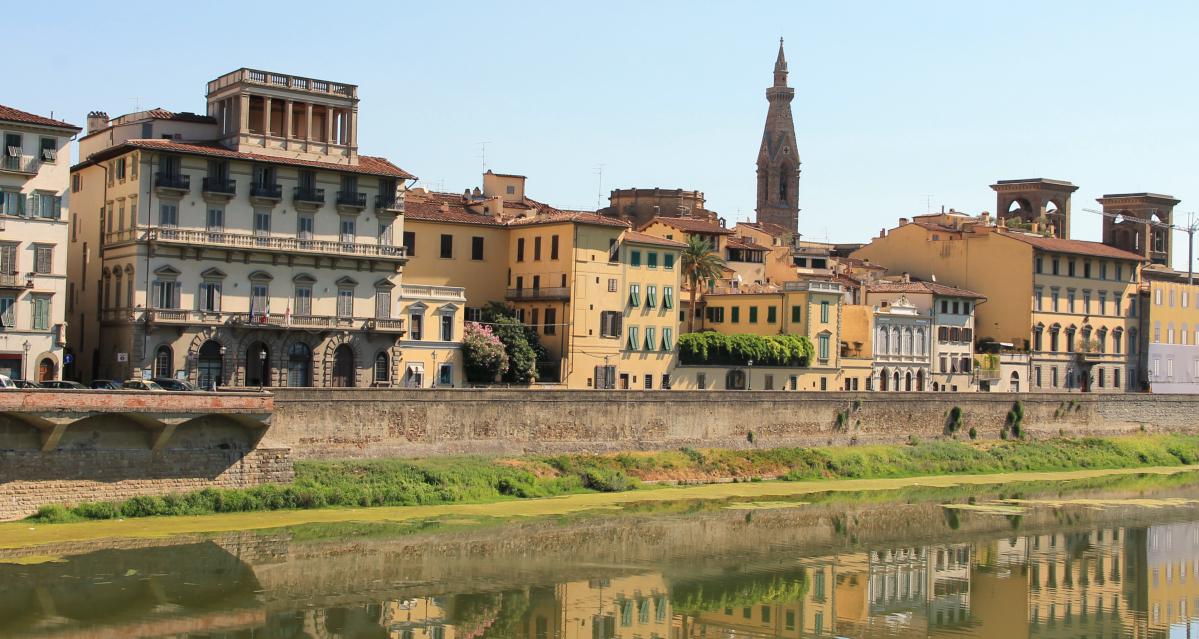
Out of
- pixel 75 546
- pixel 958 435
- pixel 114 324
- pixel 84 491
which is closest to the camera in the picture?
pixel 75 546

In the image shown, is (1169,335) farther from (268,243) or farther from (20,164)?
(20,164)

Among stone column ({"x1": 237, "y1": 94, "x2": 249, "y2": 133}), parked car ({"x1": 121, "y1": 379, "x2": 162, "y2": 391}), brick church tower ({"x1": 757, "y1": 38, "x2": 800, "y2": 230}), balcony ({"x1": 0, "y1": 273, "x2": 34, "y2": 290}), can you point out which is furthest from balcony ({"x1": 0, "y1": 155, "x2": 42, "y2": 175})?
brick church tower ({"x1": 757, "y1": 38, "x2": 800, "y2": 230})

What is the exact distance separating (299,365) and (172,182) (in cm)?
872

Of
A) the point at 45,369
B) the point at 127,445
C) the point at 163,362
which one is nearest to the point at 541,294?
the point at 163,362

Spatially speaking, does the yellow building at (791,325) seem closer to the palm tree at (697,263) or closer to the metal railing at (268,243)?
the palm tree at (697,263)

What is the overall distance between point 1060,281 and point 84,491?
6733cm

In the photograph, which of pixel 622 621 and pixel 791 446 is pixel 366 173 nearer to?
pixel 791 446

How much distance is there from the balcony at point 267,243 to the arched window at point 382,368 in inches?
159

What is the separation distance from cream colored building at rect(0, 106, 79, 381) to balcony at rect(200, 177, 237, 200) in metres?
6.03

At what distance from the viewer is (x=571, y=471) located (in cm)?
5731

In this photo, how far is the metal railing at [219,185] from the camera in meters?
58.6

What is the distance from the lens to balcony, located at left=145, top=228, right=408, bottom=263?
57.4 m

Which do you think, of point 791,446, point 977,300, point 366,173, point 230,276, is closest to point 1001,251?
point 977,300

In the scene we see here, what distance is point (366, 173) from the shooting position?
62625mm
